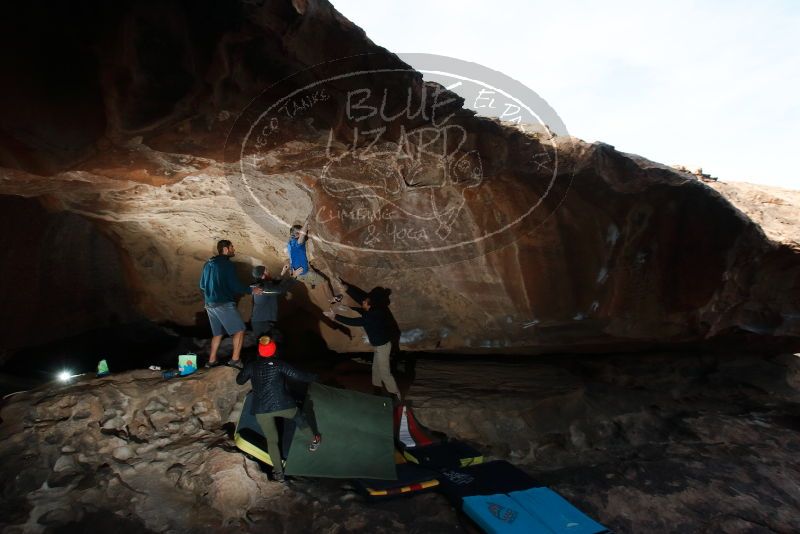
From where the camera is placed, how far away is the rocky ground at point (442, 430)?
3410 millimetres

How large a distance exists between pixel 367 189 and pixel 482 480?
3.56 m

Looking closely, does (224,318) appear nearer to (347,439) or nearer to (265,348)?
(265,348)

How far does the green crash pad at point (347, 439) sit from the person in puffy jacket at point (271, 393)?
0.23m

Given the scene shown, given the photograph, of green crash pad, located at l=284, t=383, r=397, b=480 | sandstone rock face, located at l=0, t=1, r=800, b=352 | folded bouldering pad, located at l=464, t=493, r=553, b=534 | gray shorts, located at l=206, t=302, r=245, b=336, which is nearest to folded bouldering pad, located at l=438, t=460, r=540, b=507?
folded bouldering pad, located at l=464, t=493, r=553, b=534

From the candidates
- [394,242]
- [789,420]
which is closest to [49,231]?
[394,242]

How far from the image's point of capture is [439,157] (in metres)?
4.58

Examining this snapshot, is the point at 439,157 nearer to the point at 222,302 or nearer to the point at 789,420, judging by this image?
the point at 222,302

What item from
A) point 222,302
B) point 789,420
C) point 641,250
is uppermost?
point 641,250

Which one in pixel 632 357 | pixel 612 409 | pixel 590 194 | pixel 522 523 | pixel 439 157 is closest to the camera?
pixel 522 523

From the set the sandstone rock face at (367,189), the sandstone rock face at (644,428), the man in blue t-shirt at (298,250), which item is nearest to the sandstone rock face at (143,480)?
the sandstone rock face at (644,428)

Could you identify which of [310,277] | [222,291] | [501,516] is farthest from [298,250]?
[501,516]

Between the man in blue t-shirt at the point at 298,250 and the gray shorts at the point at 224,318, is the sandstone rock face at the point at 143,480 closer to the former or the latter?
the gray shorts at the point at 224,318

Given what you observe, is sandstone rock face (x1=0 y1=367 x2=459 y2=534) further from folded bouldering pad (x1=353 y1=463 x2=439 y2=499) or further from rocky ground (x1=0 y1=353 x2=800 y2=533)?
folded bouldering pad (x1=353 y1=463 x2=439 y2=499)

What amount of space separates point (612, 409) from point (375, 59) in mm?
5459
